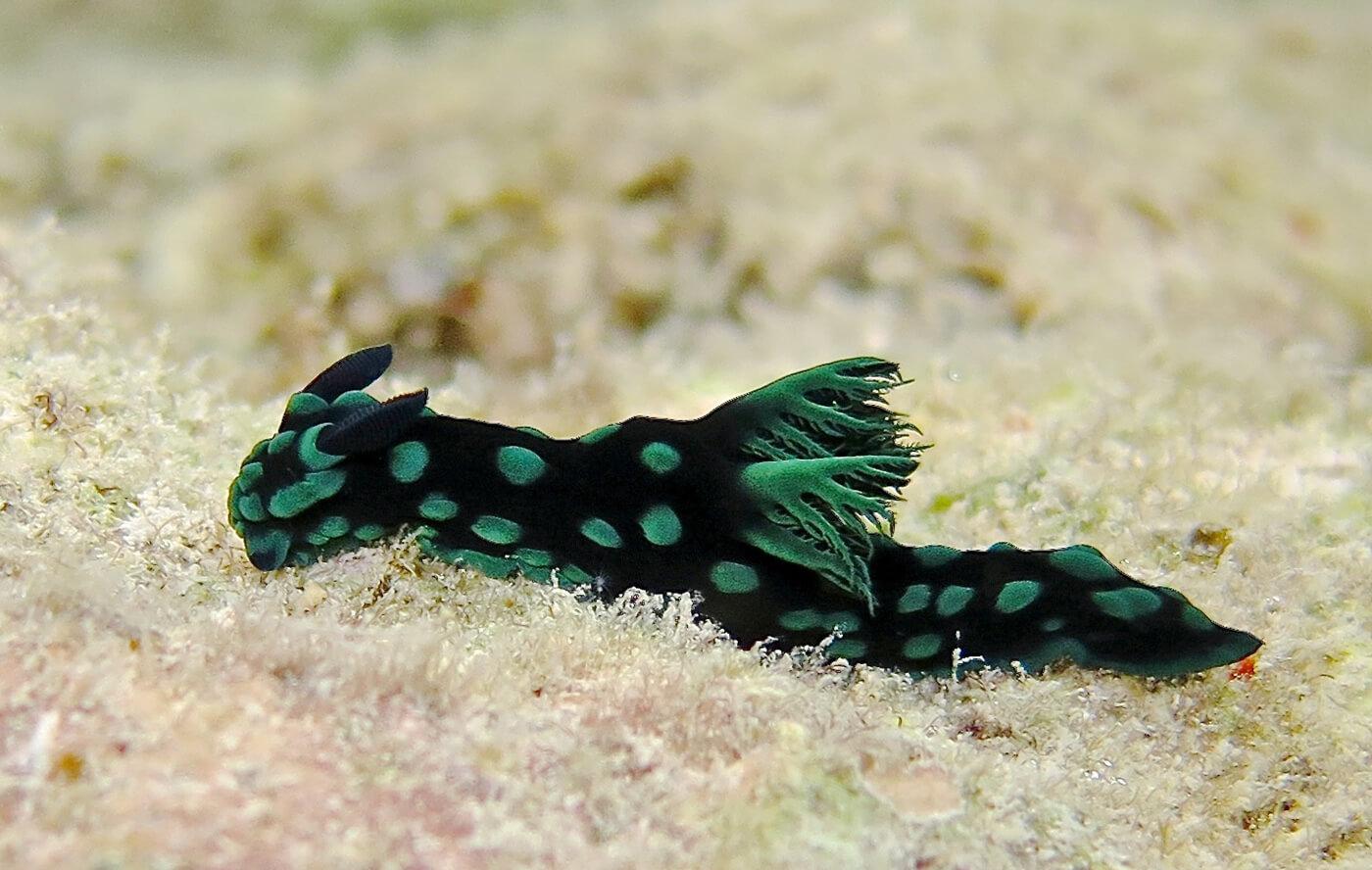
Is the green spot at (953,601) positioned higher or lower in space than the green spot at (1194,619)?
higher

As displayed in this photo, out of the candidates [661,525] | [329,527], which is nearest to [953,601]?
[661,525]

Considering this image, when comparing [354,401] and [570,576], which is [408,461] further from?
[570,576]

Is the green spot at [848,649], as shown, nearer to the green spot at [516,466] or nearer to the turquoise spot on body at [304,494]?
the green spot at [516,466]

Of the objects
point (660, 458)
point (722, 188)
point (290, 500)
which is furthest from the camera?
point (722, 188)

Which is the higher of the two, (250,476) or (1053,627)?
(250,476)

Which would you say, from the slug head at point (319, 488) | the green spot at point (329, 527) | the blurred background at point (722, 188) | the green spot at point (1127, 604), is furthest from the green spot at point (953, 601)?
the blurred background at point (722, 188)

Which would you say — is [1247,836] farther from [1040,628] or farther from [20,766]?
[20,766]

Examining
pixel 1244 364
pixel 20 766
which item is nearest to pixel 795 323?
pixel 1244 364

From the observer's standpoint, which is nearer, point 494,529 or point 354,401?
point 494,529
